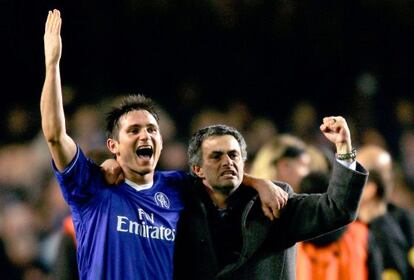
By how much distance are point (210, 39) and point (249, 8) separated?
2.01 ft

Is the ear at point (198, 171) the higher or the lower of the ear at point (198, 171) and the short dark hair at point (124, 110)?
the lower

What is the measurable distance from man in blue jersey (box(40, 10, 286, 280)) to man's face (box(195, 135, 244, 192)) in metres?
0.19

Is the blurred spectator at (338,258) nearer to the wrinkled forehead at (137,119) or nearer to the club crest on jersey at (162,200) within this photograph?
the club crest on jersey at (162,200)

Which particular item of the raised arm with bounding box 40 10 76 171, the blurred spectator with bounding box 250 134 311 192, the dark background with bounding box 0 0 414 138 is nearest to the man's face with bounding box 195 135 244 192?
the raised arm with bounding box 40 10 76 171

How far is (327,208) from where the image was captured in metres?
3.66

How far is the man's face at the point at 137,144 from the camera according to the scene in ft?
12.2

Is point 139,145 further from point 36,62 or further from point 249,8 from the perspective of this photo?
point 249,8

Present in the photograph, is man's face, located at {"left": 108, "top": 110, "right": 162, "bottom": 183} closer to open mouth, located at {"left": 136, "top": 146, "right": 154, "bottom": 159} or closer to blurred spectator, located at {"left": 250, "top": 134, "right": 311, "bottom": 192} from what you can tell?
open mouth, located at {"left": 136, "top": 146, "right": 154, "bottom": 159}

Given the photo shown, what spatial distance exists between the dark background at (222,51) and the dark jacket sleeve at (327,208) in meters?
4.84

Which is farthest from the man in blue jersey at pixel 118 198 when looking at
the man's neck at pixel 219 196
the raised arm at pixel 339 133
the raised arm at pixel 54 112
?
the raised arm at pixel 339 133

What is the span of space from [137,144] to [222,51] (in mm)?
5907

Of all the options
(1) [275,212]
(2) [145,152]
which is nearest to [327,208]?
(1) [275,212]

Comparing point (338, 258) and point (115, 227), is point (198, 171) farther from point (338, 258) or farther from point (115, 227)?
point (338, 258)

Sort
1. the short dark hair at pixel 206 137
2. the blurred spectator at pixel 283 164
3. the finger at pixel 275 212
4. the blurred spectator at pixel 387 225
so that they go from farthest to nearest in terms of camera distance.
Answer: the blurred spectator at pixel 283 164, the blurred spectator at pixel 387 225, the short dark hair at pixel 206 137, the finger at pixel 275 212
